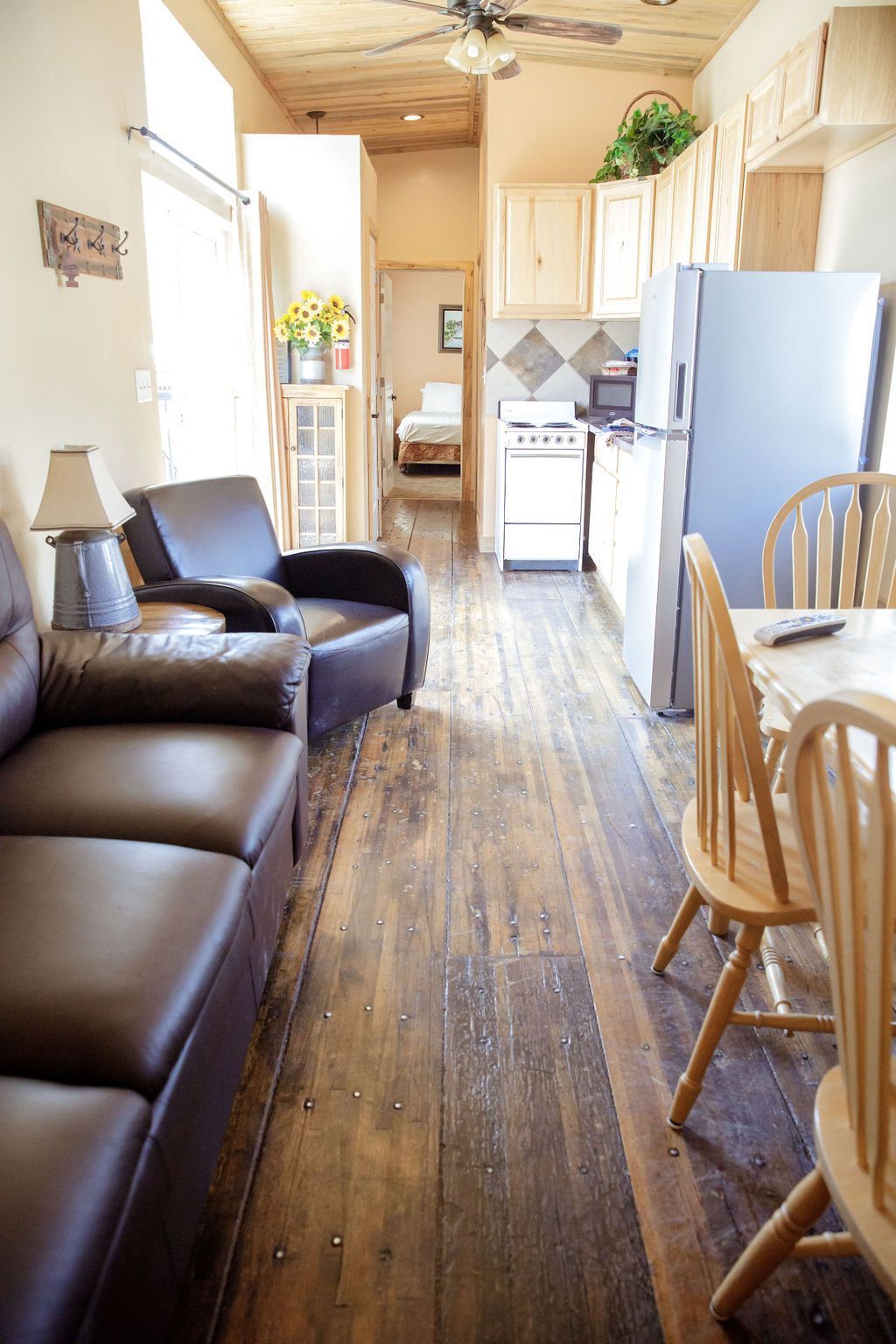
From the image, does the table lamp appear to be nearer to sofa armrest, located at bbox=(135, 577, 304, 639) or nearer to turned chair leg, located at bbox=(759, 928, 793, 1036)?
sofa armrest, located at bbox=(135, 577, 304, 639)

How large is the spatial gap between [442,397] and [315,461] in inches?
219

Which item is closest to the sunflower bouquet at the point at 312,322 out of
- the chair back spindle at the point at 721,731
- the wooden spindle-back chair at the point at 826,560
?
the wooden spindle-back chair at the point at 826,560

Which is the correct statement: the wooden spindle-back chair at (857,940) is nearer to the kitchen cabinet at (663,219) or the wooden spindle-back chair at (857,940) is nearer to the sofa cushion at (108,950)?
the sofa cushion at (108,950)

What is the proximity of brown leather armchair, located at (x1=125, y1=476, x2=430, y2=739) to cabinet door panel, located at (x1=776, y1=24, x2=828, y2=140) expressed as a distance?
1.90 m

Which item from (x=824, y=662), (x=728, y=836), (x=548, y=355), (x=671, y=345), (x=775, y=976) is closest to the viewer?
(x=728, y=836)

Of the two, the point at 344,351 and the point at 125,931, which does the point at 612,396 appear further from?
the point at 125,931

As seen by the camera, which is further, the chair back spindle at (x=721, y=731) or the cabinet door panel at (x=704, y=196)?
the cabinet door panel at (x=704, y=196)

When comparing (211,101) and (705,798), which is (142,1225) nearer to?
(705,798)

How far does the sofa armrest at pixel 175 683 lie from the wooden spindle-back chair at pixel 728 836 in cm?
93

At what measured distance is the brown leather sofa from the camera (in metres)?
0.98

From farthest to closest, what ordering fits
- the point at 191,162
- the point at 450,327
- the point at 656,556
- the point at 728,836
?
the point at 450,327
the point at 191,162
the point at 656,556
the point at 728,836

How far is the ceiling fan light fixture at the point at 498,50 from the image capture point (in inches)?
131

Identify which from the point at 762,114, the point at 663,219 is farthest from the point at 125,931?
the point at 663,219

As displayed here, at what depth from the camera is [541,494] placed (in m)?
5.77
